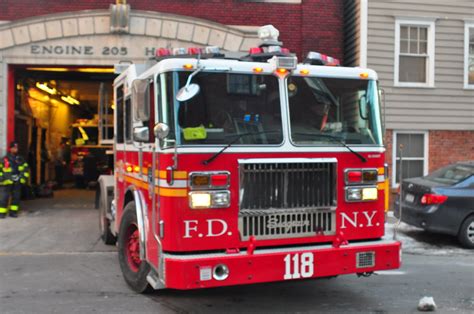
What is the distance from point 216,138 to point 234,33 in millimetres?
7573

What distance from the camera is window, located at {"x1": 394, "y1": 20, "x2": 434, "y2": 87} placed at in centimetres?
1234

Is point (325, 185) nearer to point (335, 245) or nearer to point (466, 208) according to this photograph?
point (335, 245)

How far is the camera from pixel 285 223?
4.70 meters

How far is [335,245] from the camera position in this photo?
4.73 m

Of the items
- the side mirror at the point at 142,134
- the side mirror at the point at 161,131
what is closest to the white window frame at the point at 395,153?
the side mirror at the point at 142,134

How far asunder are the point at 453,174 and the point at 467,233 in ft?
3.76

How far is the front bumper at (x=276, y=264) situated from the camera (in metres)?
4.18

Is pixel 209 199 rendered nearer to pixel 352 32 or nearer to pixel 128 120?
pixel 128 120

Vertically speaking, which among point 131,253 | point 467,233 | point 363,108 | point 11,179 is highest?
point 363,108

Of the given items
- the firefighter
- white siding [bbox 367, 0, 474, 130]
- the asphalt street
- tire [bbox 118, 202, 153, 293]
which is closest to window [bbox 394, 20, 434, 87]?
white siding [bbox 367, 0, 474, 130]

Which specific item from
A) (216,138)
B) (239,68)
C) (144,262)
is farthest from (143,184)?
(239,68)

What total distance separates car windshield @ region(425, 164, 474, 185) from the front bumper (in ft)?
14.9

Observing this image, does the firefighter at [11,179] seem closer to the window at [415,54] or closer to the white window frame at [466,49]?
the window at [415,54]

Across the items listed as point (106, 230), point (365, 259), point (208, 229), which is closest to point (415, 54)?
point (106, 230)
